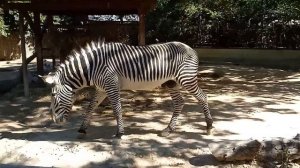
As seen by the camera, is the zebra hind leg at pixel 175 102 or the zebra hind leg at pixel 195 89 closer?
the zebra hind leg at pixel 195 89

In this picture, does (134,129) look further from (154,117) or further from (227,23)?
(227,23)

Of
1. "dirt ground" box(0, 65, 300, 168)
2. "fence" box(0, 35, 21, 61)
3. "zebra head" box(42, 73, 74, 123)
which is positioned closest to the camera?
"dirt ground" box(0, 65, 300, 168)

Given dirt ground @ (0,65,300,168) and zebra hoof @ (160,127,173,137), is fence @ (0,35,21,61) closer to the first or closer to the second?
dirt ground @ (0,65,300,168)

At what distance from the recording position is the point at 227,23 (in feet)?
63.9

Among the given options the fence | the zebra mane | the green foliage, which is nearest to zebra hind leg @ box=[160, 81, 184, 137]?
the zebra mane

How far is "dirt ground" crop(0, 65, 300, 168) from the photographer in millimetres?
5695

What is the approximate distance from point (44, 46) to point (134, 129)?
18.8ft

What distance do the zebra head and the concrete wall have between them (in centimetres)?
1247

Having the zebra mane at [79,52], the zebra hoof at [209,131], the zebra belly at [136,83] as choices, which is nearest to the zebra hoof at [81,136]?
the zebra belly at [136,83]

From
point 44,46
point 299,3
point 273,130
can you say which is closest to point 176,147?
point 273,130

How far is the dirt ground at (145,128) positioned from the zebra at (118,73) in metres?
0.35

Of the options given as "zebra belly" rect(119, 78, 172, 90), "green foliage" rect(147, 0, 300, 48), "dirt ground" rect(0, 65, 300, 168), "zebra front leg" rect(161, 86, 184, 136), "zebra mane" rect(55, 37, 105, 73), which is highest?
"green foliage" rect(147, 0, 300, 48)

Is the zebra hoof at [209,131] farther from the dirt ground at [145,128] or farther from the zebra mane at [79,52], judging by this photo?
the zebra mane at [79,52]

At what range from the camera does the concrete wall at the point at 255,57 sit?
17672mm
